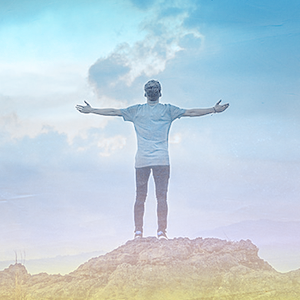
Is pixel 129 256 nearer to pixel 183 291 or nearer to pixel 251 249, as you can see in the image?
pixel 183 291

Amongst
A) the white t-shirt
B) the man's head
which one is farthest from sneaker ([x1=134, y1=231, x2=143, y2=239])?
the man's head

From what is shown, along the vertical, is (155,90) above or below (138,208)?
above

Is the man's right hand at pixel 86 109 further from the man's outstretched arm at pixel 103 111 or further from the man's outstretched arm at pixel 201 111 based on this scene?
the man's outstretched arm at pixel 201 111

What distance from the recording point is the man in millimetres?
7461

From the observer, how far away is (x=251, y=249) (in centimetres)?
723

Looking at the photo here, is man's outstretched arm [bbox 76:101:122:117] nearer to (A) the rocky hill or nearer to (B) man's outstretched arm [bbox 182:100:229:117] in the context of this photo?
(B) man's outstretched arm [bbox 182:100:229:117]

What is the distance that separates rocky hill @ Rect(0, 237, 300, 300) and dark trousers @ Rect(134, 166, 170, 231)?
0.93 ft

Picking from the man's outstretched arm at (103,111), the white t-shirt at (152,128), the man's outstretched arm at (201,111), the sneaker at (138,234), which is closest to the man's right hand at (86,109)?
the man's outstretched arm at (103,111)

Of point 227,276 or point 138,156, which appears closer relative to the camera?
point 227,276

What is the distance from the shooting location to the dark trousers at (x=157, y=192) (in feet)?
24.5

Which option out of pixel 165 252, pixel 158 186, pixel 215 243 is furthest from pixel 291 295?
pixel 158 186

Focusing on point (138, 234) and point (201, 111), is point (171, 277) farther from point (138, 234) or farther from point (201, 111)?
point (201, 111)

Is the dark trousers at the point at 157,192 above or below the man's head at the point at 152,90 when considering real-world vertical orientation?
below

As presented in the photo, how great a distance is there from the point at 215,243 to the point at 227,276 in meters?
0.55
